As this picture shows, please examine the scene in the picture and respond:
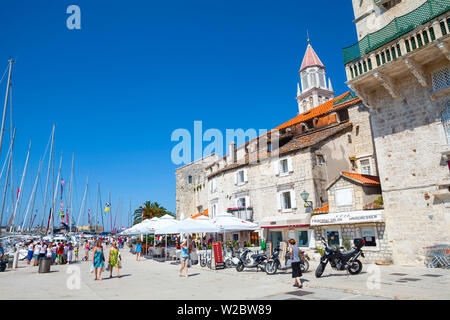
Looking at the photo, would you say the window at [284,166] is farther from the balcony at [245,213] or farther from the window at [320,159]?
the balcony at [245,213]

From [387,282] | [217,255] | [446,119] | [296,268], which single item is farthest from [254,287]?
[446,119]

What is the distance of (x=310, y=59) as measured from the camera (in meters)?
62.5

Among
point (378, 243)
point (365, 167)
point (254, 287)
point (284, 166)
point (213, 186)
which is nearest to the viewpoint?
point (254, 287)

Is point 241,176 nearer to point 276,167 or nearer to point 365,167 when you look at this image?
point 276,167

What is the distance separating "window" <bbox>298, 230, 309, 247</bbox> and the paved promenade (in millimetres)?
6887

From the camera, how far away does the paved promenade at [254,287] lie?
8688 millimetres

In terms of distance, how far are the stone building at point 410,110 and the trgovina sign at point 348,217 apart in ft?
1.70

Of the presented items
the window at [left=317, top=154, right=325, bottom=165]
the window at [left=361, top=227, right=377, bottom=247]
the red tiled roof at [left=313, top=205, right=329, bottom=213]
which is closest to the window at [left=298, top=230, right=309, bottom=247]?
the red tiled roof at [left=313, top=205, right=329, bottom=213]

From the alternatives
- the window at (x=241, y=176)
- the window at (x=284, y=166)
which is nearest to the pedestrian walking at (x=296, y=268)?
the window at (x=284, y=166)

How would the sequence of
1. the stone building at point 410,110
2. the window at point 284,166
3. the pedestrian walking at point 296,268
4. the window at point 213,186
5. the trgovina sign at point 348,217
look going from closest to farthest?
1. the pedestrian walking at point 296,268
2. the stone building at point 410,110
3. the trgovina sign at point 348,217
4. the window at point 284,166
5. the window at point 213,186

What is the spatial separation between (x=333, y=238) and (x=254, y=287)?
9.49m

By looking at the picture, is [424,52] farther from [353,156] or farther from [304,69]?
[304,69]
